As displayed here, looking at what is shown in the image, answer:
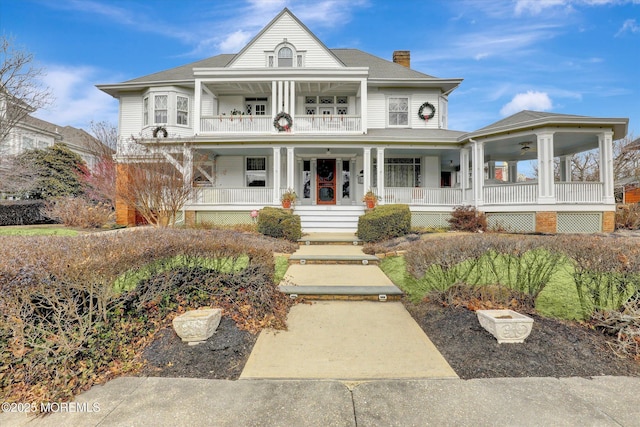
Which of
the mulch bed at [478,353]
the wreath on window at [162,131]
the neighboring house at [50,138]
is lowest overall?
the mulch bed at [478,353]

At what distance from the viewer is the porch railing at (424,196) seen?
1380cm

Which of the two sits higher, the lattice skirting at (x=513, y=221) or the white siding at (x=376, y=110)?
the white siding at (x=376, y=110)

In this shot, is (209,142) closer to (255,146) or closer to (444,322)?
(255,146)

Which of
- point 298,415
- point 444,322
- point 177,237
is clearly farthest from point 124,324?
point 444,322

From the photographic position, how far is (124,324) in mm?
→ 3348

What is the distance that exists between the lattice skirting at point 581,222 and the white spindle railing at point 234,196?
38.3 feet

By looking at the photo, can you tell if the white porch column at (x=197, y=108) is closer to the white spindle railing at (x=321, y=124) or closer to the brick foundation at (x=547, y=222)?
the white spindle railing at (x=321, y=124)

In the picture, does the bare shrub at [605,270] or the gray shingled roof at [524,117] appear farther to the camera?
the gray shingled roof at [524,117]

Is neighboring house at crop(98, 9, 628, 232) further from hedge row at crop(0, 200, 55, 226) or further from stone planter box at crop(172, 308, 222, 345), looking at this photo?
stone planter box at crop(172, 308, 222, 345)

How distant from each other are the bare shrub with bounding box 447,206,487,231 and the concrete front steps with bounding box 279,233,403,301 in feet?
17.5

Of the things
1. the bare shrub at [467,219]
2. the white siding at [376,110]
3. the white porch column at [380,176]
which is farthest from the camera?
the white siding at [376,110]

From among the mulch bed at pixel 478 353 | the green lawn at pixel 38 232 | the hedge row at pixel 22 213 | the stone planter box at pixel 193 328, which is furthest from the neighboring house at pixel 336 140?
the stone planter box at pixel 193 328

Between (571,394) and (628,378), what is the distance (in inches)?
29.5

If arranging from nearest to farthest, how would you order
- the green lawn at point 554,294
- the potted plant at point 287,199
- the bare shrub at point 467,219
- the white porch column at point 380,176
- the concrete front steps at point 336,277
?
1. the green lawn at point 554,294
2. the concrete front steps at point 336,277
3. the bare shrub at point 467,219
4. the potted plant at point 287,199
5. the white porch column at point 380,176
